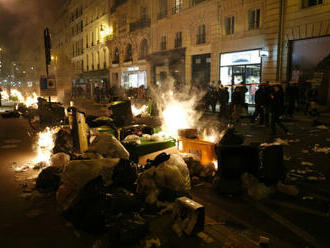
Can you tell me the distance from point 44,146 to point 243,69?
14.2 meters

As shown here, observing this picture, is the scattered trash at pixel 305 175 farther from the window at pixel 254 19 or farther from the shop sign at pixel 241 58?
the window at pixel 254 19

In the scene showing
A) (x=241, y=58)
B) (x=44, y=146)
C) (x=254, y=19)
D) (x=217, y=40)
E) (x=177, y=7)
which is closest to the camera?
(x=44, y=146)

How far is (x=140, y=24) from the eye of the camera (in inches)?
1214

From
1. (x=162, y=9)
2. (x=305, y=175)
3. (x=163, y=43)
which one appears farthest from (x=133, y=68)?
(x=305, y=175)

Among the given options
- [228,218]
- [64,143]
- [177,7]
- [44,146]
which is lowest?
[228,218]

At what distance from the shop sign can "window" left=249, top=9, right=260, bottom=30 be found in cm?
161

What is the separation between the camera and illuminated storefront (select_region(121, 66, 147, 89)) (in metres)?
31.3

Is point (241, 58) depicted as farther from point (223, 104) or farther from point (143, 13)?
point (143, 13)

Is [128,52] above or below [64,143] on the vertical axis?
above

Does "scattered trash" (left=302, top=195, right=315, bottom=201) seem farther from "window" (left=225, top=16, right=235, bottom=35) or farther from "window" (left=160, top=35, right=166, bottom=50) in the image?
"window" (left=160, top=35, right=166, bottom=50)

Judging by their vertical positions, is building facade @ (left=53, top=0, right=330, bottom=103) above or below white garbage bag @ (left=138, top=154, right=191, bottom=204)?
above

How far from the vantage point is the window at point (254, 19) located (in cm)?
1720

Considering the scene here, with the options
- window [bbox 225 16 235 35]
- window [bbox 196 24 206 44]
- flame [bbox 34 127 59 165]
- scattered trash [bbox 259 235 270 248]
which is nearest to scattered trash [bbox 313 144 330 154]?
scattered trash [bbox 259 235 270 248]

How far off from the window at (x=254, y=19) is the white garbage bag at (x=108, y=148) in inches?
613
